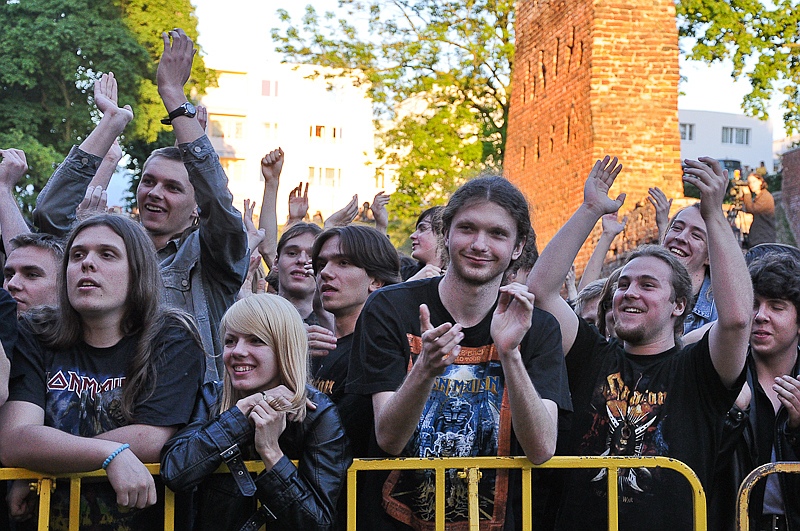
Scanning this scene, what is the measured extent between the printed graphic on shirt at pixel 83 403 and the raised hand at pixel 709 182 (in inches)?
86.9

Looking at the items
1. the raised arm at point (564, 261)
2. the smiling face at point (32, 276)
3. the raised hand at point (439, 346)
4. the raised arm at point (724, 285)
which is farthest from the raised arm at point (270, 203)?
the raised hand at point (439, 346)

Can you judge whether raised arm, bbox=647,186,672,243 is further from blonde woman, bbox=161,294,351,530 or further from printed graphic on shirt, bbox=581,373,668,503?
blonde woman, bbox=161,294,351,530

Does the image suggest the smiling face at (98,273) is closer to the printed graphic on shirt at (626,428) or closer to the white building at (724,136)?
the printed graphic on shirt at (626,428)

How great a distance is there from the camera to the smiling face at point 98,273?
3660 millimetres

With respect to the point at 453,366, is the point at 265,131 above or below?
above

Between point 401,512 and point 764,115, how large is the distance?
22.8 meters

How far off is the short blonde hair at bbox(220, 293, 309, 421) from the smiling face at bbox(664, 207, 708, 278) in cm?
280

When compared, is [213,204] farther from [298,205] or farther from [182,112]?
[298,205]

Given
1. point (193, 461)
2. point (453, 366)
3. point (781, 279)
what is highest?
point (781, 279)

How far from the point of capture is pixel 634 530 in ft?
12.7

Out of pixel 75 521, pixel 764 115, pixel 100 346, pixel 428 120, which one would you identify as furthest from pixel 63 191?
pixel 428 120

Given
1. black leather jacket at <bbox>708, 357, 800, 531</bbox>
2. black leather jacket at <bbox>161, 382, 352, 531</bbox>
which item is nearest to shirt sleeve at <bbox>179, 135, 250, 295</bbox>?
black leather jacket at <bbox>161, 382, 352, 531</bbox>

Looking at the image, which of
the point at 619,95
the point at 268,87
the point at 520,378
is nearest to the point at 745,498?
the point at 520,378

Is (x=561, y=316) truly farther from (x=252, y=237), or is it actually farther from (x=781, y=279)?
(x=252, y=237)
